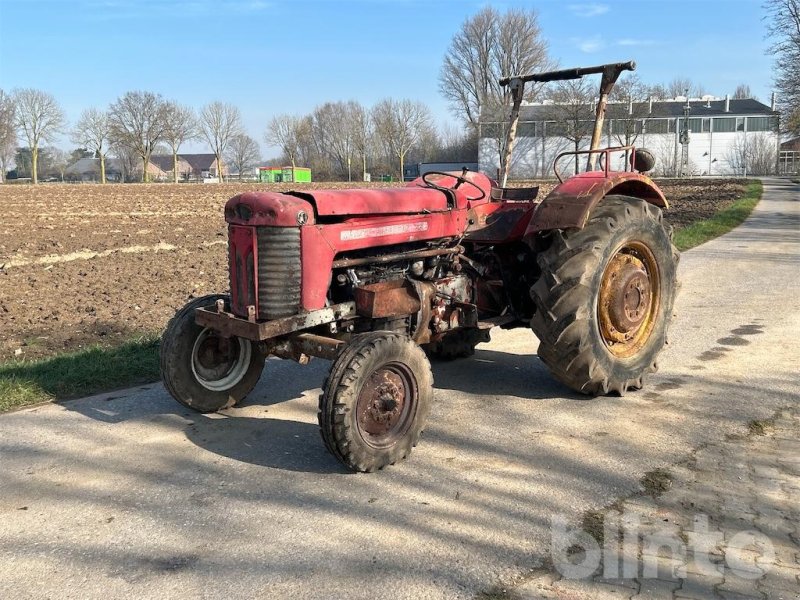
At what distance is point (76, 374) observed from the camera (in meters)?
5.36

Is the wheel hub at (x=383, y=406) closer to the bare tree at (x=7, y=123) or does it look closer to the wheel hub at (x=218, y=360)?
the wheel hub at (x=218, y=360)

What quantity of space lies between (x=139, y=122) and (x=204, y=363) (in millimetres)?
81703

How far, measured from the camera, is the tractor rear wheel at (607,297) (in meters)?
4.53

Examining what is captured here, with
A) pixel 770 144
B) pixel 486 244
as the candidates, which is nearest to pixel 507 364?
pixel 486 244

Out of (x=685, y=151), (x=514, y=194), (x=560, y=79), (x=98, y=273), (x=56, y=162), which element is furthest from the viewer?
(x=56, y=162)

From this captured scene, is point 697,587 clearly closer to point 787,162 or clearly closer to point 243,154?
point 787,162

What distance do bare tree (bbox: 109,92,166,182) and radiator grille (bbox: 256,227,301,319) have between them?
3148 inches

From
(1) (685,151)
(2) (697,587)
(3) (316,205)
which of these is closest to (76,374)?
(3) (316,205)

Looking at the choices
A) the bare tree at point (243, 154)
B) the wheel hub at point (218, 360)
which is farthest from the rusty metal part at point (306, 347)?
the bare tree at point (243, 154)

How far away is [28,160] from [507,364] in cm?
11590

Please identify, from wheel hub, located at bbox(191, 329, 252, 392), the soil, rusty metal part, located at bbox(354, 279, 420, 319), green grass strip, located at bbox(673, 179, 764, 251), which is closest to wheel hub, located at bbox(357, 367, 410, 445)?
rusty metal part, located at bbox(354, 279, 420, 319)

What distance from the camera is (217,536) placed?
3102 mm

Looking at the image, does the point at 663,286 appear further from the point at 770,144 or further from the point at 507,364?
the point at 770,144

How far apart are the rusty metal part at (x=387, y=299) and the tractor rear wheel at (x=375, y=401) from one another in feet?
1.15
